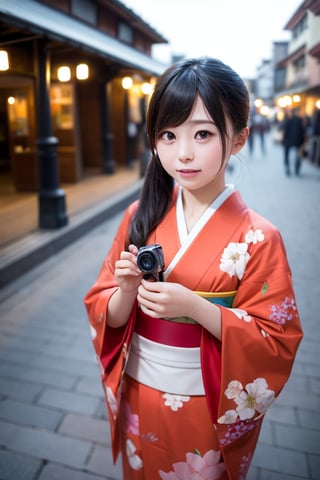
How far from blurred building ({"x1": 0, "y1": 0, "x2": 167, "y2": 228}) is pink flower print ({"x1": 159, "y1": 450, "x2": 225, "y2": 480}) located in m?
3.02

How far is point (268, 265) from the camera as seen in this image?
1.38m

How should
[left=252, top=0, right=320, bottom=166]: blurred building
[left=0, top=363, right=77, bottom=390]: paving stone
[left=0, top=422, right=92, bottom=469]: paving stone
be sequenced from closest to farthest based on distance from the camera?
[left=252, top=0, right=320, bottom=166]: blurred building
[left=0, top=422, right=92, bottom=469]: paving stone
[left=0, top=363, right=77, bottom=390]: paving stone

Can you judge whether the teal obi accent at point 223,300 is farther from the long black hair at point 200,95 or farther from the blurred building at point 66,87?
the blurred building at point 66,87

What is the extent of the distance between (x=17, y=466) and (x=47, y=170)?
4942 mm

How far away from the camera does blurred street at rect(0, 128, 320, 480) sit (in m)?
2.38

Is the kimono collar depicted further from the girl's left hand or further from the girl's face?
the girl's left hand

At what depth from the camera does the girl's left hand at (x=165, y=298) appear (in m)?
1.24

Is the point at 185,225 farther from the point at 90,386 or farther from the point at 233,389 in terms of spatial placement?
the point at 90,386

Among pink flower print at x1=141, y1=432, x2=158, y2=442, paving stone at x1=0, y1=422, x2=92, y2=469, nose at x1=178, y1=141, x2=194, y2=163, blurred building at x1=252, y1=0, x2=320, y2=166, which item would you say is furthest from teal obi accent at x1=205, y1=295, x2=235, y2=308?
paving stone at x1=0, y1=422, x2=92, y2=469

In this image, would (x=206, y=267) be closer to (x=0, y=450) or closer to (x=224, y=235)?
(x=224, y=235)

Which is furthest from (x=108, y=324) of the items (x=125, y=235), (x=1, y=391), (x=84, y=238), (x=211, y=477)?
(x=84, y=238)

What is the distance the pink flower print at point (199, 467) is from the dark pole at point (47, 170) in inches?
212

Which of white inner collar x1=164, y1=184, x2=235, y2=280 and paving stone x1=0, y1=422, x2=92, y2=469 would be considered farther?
paving stone x1=0, y1=422, x2=92, y2=469

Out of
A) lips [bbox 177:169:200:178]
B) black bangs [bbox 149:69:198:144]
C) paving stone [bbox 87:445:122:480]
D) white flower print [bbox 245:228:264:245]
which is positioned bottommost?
paving stone [bbox 87:445:122:480]
